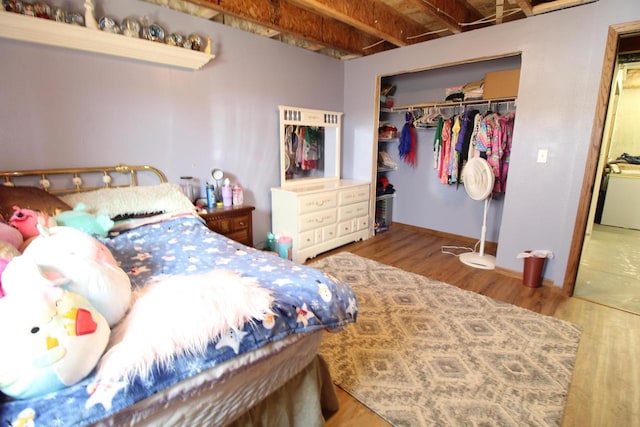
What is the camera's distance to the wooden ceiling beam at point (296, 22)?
2.53 m

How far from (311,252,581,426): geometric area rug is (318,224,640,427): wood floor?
65mm

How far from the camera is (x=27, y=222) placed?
1.57 metres

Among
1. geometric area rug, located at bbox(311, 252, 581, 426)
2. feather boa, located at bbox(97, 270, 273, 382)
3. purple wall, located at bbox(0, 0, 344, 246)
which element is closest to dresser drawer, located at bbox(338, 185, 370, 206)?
purple wall, located at bbox(0, 0, 344, 246)

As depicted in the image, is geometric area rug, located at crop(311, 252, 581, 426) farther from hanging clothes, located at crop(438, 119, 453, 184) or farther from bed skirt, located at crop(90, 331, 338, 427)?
hanging clothes, located at crop(438, 119, 453, 184)

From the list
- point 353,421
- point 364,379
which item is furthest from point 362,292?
point 353,421

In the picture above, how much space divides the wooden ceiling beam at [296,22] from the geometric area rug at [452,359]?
2.52 m

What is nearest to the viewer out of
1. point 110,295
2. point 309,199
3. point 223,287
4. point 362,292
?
point 110,295

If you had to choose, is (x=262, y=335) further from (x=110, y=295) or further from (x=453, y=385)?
(x=453, y=385)

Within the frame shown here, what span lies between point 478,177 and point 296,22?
2.41m

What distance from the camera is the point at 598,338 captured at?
6.81ft

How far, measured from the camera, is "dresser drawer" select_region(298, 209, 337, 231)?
3.28m

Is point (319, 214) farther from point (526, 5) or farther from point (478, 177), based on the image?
point (526, 5)

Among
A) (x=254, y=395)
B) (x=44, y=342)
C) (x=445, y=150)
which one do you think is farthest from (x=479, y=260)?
(x=44, y=342)

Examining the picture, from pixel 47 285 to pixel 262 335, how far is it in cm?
58
